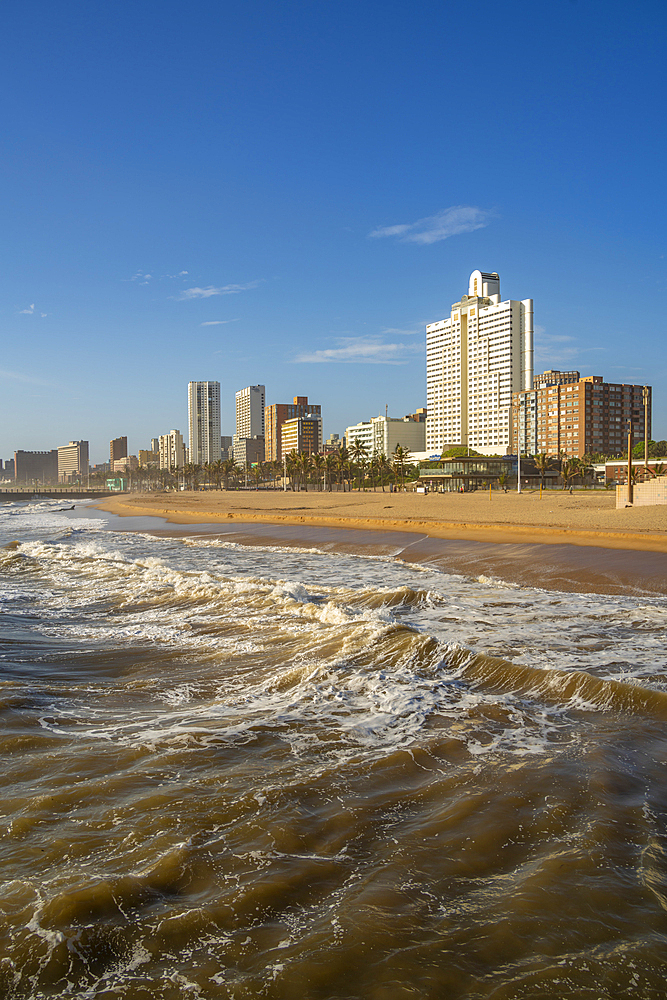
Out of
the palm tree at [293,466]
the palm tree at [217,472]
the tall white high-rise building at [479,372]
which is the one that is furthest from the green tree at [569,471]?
the palm tree at [217,472]

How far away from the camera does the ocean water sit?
2.91m

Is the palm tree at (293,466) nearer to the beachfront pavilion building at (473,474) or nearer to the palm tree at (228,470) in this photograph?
the palm tree at (228,470)

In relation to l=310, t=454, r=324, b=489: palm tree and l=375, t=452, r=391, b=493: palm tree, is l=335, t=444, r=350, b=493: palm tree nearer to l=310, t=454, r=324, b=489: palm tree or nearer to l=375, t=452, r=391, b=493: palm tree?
l=310, t=454, r=324, b=489: palm tree

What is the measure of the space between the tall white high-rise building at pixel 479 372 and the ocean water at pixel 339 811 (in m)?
168

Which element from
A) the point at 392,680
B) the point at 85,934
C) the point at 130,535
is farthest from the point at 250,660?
the point at 130,535

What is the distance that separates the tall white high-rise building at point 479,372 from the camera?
7092 inches

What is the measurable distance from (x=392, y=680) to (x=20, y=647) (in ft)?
19.1

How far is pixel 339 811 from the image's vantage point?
4289mm

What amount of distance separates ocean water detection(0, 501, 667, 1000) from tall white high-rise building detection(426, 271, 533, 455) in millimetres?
168057

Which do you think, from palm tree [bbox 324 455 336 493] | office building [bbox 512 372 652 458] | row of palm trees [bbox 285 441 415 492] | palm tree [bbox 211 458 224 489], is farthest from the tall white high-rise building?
palm tree [bbox 211 458 224 489]

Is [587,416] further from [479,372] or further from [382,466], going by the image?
[382,466]

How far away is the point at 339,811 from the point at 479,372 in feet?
635

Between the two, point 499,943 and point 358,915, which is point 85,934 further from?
A: point 499,943

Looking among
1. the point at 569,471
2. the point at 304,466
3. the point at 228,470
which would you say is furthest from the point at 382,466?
the point at 228,470
